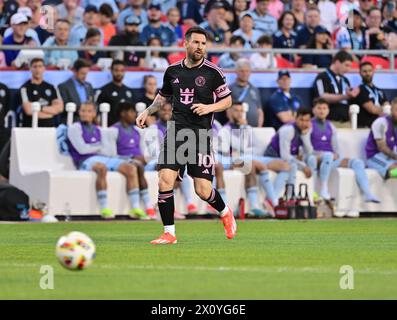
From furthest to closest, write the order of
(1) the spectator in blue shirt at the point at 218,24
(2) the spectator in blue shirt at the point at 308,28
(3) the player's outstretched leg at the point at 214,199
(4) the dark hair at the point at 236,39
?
(2) the spectator in blue shirt at the point at 308,28
(1) the spectator in blue shirt at the point at 218,24
(4) the dark hair at the point at 236,39
(3) the player's outstretched leg at the point at 214,199

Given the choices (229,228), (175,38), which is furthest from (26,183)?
(229,228)

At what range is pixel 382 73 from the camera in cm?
2620

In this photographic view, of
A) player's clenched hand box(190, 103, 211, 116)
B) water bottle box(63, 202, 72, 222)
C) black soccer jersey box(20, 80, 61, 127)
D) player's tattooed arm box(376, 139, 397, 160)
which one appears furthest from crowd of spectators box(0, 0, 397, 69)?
player's clenched hand box(190, 103, 211, 116)

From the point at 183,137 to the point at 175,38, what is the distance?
36.6 feet

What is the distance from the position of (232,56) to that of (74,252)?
14.9 metres

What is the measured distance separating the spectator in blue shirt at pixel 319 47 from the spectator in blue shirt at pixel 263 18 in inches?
38.1

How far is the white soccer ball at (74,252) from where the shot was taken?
36.3 feet

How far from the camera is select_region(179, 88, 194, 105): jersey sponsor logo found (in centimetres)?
1541

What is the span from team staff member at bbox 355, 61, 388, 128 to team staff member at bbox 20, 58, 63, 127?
20.6 ft

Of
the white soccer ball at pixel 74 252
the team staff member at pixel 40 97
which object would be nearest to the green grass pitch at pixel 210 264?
the white soccer ball at pixel 74 252

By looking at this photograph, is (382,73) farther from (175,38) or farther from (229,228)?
(229,228)

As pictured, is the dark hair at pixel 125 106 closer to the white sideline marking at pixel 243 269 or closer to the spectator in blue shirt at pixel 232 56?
the spectator in blue shirt at pixel 232 56

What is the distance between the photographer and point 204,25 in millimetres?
27297

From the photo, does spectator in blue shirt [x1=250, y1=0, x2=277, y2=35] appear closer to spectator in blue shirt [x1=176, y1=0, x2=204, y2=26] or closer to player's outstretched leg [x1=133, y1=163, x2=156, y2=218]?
spectator in blue shirt [x1=176, y1=0, x2=204, y2=26]
